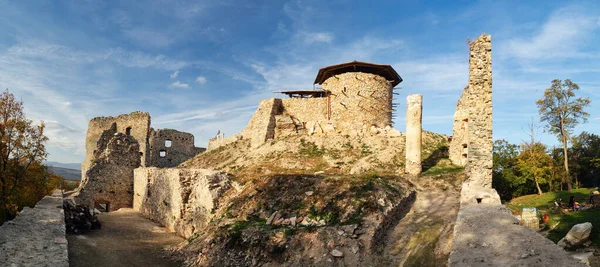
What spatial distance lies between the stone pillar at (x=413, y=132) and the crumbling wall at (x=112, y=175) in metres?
17.9

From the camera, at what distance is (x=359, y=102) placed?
94.5 feet

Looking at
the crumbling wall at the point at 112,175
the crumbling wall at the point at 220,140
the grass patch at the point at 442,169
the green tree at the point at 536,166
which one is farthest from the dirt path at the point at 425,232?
the crumbling wall at the point at 220,140

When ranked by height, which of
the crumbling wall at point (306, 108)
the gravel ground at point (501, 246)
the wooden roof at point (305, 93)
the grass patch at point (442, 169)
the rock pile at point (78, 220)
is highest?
the wooden roof at point (305, 93)

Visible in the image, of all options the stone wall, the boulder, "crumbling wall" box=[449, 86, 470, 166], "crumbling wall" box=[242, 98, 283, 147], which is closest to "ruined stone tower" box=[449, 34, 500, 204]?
the stone wall

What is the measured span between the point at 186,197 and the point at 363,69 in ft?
A: 65.6

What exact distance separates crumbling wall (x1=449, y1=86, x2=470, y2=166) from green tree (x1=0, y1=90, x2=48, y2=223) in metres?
20.8

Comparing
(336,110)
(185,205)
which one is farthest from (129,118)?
(185,205)

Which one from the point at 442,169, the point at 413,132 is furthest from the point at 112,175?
Result: the point at 442,169

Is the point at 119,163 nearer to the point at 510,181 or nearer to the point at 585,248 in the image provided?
the point at 585,248

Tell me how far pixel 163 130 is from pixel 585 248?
34948mm

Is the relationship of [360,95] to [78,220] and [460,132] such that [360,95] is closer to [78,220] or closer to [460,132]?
[460,132]

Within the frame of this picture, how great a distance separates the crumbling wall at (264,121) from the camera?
95.9 ft

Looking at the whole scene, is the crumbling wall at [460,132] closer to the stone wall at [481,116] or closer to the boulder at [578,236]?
the stone wall at [481,116]

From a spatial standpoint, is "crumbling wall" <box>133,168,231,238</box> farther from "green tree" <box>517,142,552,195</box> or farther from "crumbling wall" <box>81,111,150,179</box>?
"green tree" <box>517,142,552,195</box>
